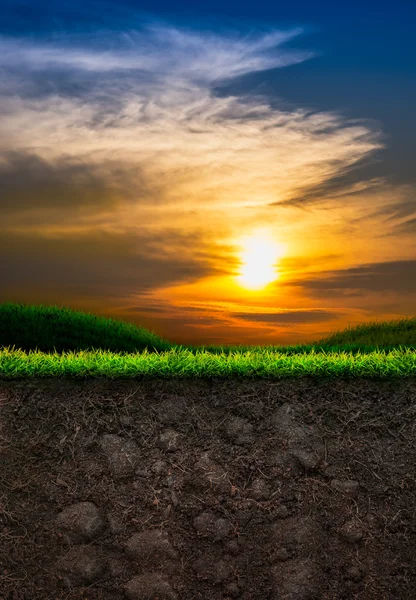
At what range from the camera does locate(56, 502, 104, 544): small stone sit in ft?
19.1

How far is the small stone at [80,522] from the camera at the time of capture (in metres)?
5.82

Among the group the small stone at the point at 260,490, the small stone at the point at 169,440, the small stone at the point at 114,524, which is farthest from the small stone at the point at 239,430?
the small stone at the point at 114,524

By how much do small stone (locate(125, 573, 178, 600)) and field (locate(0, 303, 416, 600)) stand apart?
14mm

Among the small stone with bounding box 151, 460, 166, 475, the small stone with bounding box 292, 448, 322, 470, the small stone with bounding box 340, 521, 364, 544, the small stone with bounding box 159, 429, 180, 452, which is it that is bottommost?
the small stone with bounding box 340, 521, 364, 544

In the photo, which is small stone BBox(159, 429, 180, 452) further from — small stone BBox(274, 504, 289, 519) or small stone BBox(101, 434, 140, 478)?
small stone BBox(274, 504, 289, 519)

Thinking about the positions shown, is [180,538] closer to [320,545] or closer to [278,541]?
[278,541]

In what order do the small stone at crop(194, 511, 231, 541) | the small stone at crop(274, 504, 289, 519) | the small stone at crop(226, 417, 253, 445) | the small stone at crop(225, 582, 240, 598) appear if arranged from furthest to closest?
1. the small stone at crop(226, 417, 253, 445)
2. the small stone at crop(274, 504, 289, 519)
3. the small stone at crop(194, 511, 231, 541)
4. the small stone at crop(225, 582, 240, 598)

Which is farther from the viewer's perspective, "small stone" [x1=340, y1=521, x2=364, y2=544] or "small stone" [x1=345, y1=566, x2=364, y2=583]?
"small stone" [x1=340, y1=521, x2=364, y2=544]

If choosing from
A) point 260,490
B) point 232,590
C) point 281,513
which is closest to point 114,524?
point 232,590

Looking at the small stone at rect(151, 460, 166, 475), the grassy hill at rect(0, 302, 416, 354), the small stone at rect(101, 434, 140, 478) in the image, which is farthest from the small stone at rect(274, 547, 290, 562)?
the grassy hill at rect(0, 302, 416, 354)

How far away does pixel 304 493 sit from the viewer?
593 cm

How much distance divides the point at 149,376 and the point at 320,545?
7.79 feet

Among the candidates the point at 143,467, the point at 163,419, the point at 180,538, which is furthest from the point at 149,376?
the point at 180,538

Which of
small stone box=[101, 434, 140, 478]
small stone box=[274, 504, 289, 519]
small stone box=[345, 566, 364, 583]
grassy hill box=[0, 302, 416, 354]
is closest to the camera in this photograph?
small stone box=[345, 566, 364, 583]
